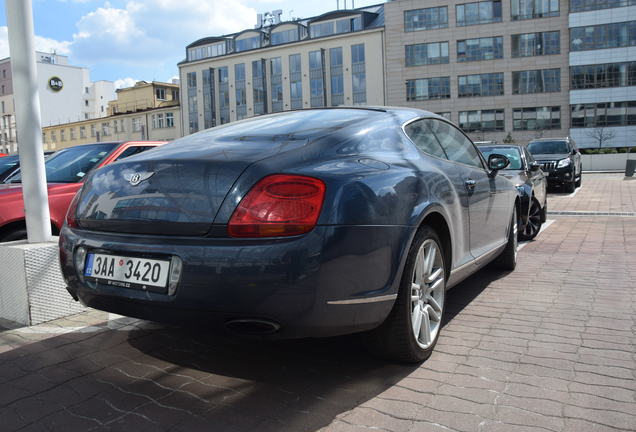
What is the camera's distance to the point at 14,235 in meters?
5.09

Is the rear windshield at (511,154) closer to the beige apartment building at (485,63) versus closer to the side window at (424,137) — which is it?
the side window at (424,137)

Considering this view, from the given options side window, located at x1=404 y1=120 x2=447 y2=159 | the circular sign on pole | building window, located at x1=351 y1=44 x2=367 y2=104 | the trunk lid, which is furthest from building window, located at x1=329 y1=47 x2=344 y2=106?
the trunk lid

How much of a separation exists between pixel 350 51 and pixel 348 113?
57386mm

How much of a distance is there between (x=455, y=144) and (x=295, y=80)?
195ft

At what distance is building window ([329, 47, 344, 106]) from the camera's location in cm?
5928

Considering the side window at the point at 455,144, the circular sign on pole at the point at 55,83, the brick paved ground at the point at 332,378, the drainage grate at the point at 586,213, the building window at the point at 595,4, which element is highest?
the circular sign on pole at the point at 55,83

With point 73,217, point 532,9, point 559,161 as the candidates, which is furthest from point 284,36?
point 73,217

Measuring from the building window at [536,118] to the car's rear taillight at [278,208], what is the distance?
55.2 metres

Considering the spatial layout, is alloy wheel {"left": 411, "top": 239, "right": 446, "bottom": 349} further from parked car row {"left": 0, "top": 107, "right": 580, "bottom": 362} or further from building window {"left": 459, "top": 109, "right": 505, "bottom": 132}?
building window {"left": 459, "top": 109, "right": 505, "bottom": 132}

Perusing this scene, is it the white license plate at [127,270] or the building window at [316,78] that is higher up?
the building window at [316,78]

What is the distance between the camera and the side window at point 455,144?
4.11 metres

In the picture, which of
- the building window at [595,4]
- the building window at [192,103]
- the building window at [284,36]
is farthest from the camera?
the building window at [192,103]

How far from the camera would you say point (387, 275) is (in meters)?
2.87

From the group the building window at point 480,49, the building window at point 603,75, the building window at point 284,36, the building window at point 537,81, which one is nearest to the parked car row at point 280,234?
the building window at point 603,75
